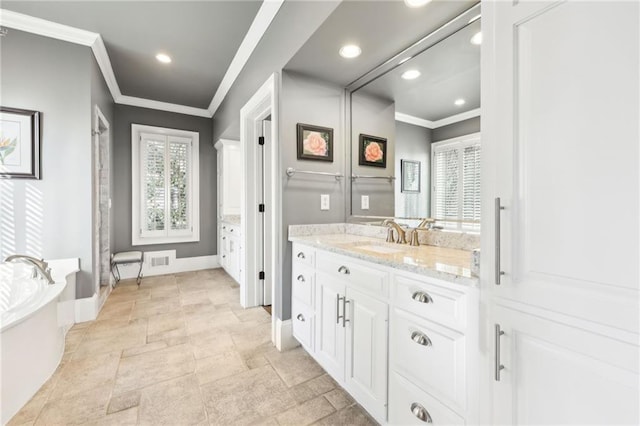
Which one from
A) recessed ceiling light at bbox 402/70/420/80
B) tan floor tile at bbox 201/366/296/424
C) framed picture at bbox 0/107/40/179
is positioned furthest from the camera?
framed picture at bbox 0/107/40/179

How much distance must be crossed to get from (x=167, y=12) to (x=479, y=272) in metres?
3.01

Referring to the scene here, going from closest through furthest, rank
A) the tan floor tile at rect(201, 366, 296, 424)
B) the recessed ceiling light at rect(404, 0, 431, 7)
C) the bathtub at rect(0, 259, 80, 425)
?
the bathtub at rect(0, 259, 80, 425) → the recessed ceiling light at rect(404, 0, 431, 7) → the tan floor tile at rect(201, 366, 296, 424)

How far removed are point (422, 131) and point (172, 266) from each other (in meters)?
4.38

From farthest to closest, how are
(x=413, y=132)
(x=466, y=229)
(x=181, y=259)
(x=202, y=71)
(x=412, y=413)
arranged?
(x=181, y=259), (x=202, y=71), (x=413, y=132), (x=466, y=229), (x=412, y=413)

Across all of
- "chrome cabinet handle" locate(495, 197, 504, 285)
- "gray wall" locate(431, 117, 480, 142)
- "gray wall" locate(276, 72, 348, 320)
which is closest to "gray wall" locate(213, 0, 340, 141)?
"gray wall" locate(276, 72, 348, 320)

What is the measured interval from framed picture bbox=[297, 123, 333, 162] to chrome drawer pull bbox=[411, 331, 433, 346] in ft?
5.06

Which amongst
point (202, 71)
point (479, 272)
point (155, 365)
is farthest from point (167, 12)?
point (479, 272)

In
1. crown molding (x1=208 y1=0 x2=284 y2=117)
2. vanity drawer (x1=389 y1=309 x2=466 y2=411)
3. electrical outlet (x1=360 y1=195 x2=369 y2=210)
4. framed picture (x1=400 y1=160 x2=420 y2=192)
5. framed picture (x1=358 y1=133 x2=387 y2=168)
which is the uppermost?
crown molding (x1=208 y1=0 x2=284 y2=117)

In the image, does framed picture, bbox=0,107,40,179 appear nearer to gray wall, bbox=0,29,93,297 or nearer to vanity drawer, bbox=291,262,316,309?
gray wall, bbox=0,29,93,297

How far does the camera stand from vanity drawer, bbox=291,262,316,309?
6.47ft

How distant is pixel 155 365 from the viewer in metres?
1.99

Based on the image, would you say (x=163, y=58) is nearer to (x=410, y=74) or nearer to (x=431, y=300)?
(x=410, y=74)

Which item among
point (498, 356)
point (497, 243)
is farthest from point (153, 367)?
point (497, 243)

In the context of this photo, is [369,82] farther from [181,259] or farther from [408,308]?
[181,259]
